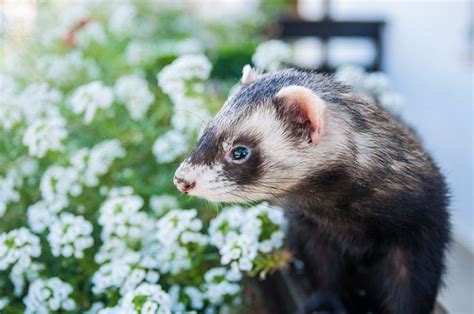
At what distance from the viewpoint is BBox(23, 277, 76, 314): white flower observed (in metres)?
1.79

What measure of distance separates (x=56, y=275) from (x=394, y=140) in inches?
46.1

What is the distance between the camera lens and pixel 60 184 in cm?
214

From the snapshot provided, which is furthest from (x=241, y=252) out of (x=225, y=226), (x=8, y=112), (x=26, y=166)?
(x=8, y=112)

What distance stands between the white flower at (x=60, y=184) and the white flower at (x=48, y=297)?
0.38 meters

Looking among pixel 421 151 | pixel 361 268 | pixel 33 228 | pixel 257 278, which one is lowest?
pixel 257 278

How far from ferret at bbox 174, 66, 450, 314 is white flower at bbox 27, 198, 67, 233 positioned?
0.76 meters

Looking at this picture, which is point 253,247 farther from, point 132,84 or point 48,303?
point 132,84

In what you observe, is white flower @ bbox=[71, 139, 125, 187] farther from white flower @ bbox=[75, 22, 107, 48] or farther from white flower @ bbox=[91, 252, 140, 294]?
white flower @ bbox=[75, 22, 107, 48]

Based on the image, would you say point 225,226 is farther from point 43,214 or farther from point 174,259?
point 43,214

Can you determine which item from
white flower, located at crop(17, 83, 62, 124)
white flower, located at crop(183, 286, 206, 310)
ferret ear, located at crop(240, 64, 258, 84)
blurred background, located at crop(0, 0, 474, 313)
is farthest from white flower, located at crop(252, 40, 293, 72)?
white flower, located at crop(183, 286, 206, 310)

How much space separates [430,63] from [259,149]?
12.0ft

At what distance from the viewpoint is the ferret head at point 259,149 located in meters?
1.43

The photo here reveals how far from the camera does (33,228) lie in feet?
6.63

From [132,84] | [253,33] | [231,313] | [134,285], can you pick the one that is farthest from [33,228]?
[253,33]
